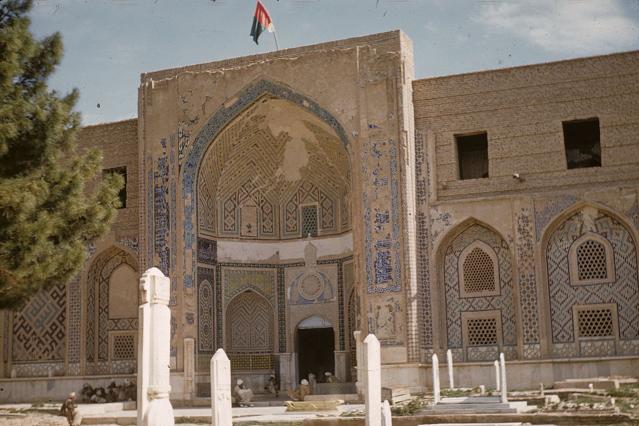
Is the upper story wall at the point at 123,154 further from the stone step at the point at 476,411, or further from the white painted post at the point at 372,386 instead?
the white painted post at the point at 372,386

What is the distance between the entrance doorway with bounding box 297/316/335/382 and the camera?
2306cm

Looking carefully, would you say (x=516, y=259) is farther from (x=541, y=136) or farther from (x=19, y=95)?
(x=19, y=95)

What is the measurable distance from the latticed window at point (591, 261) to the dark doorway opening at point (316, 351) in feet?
21.0

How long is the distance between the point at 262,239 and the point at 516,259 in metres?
6.73

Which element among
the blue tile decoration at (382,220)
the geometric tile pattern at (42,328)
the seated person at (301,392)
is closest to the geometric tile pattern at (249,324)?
the seated person at (301,392)

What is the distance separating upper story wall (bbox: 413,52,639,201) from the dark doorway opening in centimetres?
505

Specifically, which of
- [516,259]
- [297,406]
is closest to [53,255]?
[297,406]

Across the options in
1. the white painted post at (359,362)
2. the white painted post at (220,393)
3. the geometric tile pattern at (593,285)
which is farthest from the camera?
the geometric tile pattern at (593,285)

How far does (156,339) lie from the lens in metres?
8.03

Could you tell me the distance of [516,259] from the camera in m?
19.3

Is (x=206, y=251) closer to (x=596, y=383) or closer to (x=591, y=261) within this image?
(x=591, y=261)

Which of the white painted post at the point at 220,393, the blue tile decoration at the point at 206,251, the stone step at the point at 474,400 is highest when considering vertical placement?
the blue tile decoration at the point at 206,251

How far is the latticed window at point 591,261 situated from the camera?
750 inches

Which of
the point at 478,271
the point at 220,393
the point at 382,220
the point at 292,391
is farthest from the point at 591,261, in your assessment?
the point at 220,393
